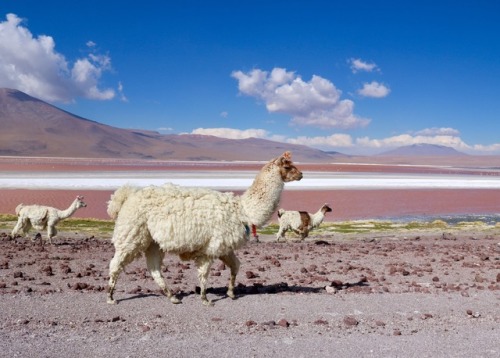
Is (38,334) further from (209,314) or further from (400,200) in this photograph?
(400,200)

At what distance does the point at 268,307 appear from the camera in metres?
8.55

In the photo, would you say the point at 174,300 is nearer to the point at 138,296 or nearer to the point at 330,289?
the point at 138,296

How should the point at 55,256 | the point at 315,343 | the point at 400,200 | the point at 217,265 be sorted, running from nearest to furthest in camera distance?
the point at 315,343
the point at 217,265
the point at 55,256
the point at 400,200

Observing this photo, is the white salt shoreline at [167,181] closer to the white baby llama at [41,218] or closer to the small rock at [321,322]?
the white baby llama at [41,218]

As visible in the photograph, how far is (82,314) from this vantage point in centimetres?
801

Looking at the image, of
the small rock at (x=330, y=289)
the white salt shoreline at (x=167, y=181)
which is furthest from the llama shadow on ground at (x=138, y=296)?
the white salt shoreline at (x=167, y=181)

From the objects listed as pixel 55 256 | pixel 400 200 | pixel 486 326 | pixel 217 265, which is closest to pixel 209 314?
pixel 486 326

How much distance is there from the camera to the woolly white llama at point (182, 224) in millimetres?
8562

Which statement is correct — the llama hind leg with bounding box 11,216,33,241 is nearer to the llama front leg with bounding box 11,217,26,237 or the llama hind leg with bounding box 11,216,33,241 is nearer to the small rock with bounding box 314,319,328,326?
the llama front leg with bounding box 11,217,26,237

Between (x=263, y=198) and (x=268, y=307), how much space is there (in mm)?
1896

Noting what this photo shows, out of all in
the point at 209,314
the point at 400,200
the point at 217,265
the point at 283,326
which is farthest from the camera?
the point at 400,200

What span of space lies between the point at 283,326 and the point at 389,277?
17.7 feet

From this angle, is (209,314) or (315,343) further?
(209,314)

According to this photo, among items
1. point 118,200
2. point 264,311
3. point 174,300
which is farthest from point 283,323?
point 118,200
